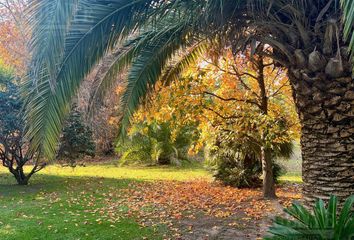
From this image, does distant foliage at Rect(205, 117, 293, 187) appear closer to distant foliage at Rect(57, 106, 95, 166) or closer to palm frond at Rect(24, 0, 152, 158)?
distant foliage at Rect(57, 106, 95, 166)

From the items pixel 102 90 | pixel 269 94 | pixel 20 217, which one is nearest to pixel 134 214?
pixel 20 217

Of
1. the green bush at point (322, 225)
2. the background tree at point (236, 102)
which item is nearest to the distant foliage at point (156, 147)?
the background tree at point (236, 102)

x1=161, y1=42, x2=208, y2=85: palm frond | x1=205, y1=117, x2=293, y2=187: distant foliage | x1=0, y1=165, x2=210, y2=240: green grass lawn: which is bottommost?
x1=0, y1=165, x2=210, y2=240: green grass lawn

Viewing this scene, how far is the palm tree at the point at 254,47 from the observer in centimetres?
Result: 377

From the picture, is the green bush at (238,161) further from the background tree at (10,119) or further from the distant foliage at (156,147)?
the distant foliage at (156,147)

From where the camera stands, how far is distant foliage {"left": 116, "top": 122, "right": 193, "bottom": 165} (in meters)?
18.7

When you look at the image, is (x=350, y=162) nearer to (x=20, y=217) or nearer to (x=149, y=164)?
(x=20, y=217)

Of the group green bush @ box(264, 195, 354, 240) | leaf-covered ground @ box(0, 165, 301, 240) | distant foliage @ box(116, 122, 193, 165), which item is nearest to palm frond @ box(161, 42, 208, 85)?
leaf-covered ground @ box(0, 165, 301, 240)

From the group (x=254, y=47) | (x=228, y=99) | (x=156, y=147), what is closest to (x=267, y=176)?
(x=228, y=99)

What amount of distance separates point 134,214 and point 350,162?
496 centimetres

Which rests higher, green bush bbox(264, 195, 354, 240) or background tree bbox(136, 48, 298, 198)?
background tree bbox(136, 48, 298, 198)

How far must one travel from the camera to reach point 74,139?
11875 millimetres

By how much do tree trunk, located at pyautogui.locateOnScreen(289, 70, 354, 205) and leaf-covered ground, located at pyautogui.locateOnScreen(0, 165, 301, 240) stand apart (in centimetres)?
249

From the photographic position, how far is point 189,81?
8688mm
